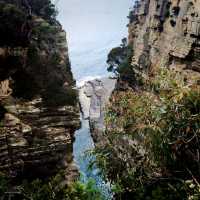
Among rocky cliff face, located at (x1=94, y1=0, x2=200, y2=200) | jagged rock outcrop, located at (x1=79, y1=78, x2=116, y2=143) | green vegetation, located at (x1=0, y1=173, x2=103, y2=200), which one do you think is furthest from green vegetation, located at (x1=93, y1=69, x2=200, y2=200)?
jagged rock outcrop, located at (x1=79, y1=78, x2=116, y2=143)

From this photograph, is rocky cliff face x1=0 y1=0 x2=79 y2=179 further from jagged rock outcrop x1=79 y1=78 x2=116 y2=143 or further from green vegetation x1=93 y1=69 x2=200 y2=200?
jagged rock outcrop x1=79 y1=78 x2=116 y2=143

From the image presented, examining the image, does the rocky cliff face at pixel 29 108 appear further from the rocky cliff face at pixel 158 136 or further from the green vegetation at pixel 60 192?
the green vegetation at pixel 60 192

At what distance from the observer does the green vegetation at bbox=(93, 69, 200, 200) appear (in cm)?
2011

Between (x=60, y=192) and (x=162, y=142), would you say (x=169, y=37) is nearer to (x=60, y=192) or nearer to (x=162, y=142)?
(x=162, y=142)

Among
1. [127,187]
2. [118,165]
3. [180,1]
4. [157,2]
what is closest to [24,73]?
[118,165]

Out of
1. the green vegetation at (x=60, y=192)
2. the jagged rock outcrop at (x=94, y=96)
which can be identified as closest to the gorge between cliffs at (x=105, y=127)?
the green vegetation at (x=60, y=192)

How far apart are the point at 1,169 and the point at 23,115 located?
409 cm

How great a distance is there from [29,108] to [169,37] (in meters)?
19.8

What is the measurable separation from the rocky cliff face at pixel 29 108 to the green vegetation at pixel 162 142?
4.86m

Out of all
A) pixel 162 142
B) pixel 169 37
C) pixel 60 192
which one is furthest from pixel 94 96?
pixel 60 192

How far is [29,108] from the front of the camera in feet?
91.1

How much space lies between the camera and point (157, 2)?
46969 mm

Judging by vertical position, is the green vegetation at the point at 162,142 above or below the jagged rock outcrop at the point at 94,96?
above

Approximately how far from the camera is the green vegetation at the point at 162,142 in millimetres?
20109
